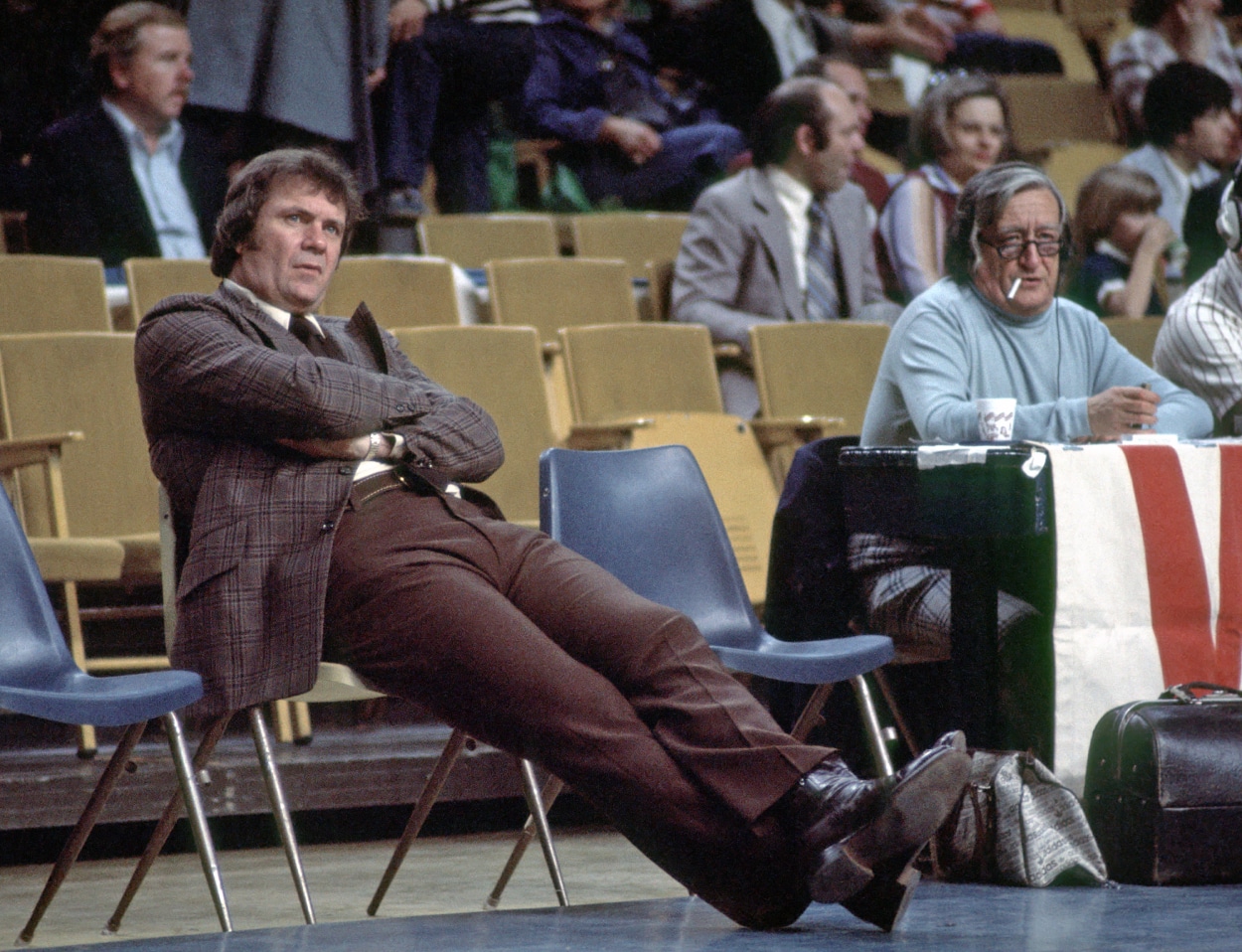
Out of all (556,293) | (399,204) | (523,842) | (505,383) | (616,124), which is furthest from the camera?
(616,124)

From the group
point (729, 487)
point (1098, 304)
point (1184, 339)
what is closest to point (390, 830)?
point (729, 487)

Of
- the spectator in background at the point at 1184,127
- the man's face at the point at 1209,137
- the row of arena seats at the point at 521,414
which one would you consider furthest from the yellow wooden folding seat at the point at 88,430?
the man's face at the point at 1209,137

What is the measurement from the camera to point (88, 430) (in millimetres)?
3098

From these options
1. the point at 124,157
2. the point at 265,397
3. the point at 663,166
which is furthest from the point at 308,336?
the point at 663,166

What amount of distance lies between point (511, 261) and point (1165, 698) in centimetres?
217

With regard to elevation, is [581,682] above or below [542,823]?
above

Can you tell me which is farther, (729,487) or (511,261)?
(511,261)

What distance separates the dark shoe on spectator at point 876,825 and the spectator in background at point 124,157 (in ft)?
8.61

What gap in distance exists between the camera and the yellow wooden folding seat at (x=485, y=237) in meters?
4.35

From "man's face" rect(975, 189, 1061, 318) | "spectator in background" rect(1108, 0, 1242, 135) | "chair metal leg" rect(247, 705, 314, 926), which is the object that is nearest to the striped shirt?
"man's face" rect(975, 189, 1061, 318)

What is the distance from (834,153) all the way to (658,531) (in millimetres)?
1922

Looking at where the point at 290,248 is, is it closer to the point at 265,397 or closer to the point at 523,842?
the point at 265,397

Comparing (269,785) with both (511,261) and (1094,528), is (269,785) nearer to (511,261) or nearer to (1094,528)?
(1094,528)

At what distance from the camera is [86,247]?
3.77 m
